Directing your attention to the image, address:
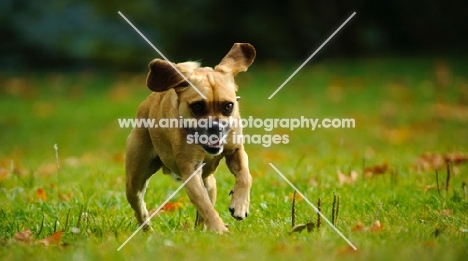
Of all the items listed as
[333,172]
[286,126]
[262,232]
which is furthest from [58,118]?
[262,232]

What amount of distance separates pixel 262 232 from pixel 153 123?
1414mm

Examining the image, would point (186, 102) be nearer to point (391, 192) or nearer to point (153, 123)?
point (153, 123)

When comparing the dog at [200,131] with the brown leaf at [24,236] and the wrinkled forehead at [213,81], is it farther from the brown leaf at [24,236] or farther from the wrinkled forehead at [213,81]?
the brown leaf at [24,236]

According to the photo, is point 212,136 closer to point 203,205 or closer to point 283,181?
point 203,205

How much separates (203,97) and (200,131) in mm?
249

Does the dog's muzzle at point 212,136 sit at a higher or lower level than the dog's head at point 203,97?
lower

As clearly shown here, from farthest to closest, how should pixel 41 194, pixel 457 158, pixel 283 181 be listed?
pixel 457 158
pixel 283 181
pixel 41 194

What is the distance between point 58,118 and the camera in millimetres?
15852

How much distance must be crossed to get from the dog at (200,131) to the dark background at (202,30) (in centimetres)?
1551

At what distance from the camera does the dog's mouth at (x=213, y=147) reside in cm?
541

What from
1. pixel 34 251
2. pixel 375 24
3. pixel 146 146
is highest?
pixel 375 24

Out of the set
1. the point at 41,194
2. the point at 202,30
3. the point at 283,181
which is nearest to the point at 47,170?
the point at 41,194

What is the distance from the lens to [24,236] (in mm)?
5195

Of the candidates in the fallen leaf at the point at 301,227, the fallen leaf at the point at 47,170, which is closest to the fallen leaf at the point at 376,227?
the fallen leaf at the point at 301,227
